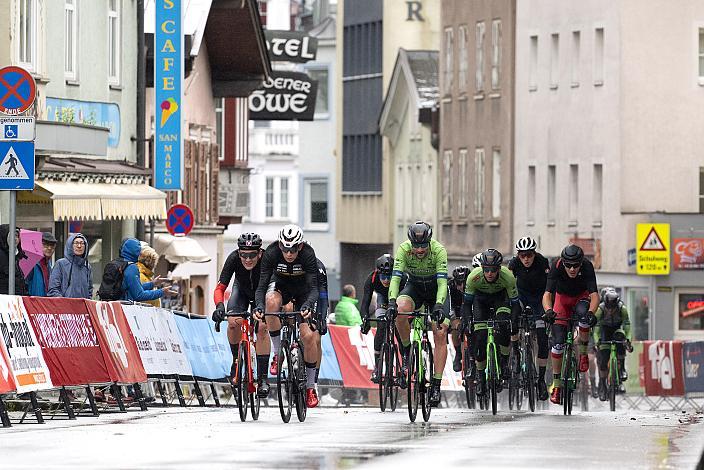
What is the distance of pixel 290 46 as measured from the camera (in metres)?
59.7

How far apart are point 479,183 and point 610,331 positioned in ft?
122

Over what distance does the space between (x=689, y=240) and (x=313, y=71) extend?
44595 millimetres

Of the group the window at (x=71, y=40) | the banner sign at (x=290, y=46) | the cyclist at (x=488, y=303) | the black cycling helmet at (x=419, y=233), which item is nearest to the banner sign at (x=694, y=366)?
the window at (x=71, y=40)

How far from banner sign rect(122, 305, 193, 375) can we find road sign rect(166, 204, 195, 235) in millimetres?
13840

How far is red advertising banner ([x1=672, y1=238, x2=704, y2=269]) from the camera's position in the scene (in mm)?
60250

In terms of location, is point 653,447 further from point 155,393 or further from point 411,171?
point 411,171

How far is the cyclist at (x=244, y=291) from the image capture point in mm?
23391

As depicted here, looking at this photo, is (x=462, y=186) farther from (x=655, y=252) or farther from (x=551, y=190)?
(x=655, y=252)

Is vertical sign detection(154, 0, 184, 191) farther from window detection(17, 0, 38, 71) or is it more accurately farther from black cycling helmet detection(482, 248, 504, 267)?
black cycling helmet detection(482, 248, 504, 267)

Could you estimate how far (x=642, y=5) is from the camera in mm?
62844

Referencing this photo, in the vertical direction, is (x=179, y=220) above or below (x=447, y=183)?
below

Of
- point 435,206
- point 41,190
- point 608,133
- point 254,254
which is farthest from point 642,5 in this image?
point 254,254

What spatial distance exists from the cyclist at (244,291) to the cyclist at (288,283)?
0.22 metres

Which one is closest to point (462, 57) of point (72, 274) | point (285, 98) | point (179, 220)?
point (285, 98)
